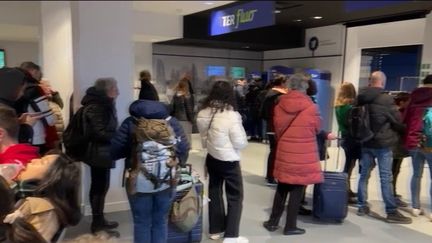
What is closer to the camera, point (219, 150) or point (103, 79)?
point (103, 79)

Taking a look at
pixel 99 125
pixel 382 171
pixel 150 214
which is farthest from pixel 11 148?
pixel 382 171

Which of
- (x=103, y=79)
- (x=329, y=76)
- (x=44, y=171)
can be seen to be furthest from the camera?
(x=329, y=76)

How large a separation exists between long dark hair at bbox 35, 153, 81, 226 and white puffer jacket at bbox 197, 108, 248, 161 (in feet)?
4.62

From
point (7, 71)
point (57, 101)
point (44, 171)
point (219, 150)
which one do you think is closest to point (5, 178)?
point (44, 171)

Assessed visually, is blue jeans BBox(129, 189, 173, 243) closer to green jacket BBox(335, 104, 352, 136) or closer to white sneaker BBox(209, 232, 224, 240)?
white sneaker BBox(209, 232, 224, 240)

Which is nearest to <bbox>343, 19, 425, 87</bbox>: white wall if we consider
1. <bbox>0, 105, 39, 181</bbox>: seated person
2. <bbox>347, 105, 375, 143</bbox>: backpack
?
<bbox>347, 105, 375, 143</bbox>: backpack

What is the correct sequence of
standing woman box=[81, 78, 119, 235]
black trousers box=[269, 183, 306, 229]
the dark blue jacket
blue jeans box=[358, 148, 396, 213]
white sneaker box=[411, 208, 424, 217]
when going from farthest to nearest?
white sneaker box=[411, 208, 424, 217]
blue jeans box=[358, 148, 396, 213]
black trousers box=[269, 183, 306, 229]
the dark blue jacket
standing woman box=[81, 78, 119, 235]

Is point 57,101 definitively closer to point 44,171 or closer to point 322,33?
point 44,171

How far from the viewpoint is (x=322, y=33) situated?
8258 millimetres

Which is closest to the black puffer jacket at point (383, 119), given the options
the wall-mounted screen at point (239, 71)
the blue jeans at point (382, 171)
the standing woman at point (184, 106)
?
the blue jeans at point (382, 171)

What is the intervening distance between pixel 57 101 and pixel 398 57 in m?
8.89

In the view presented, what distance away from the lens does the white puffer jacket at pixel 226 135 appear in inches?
110

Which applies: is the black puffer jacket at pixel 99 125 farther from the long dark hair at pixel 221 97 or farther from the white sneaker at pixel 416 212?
the white sneaker at pixel 416 212

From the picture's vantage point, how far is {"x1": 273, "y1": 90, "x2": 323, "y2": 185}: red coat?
121 inches
